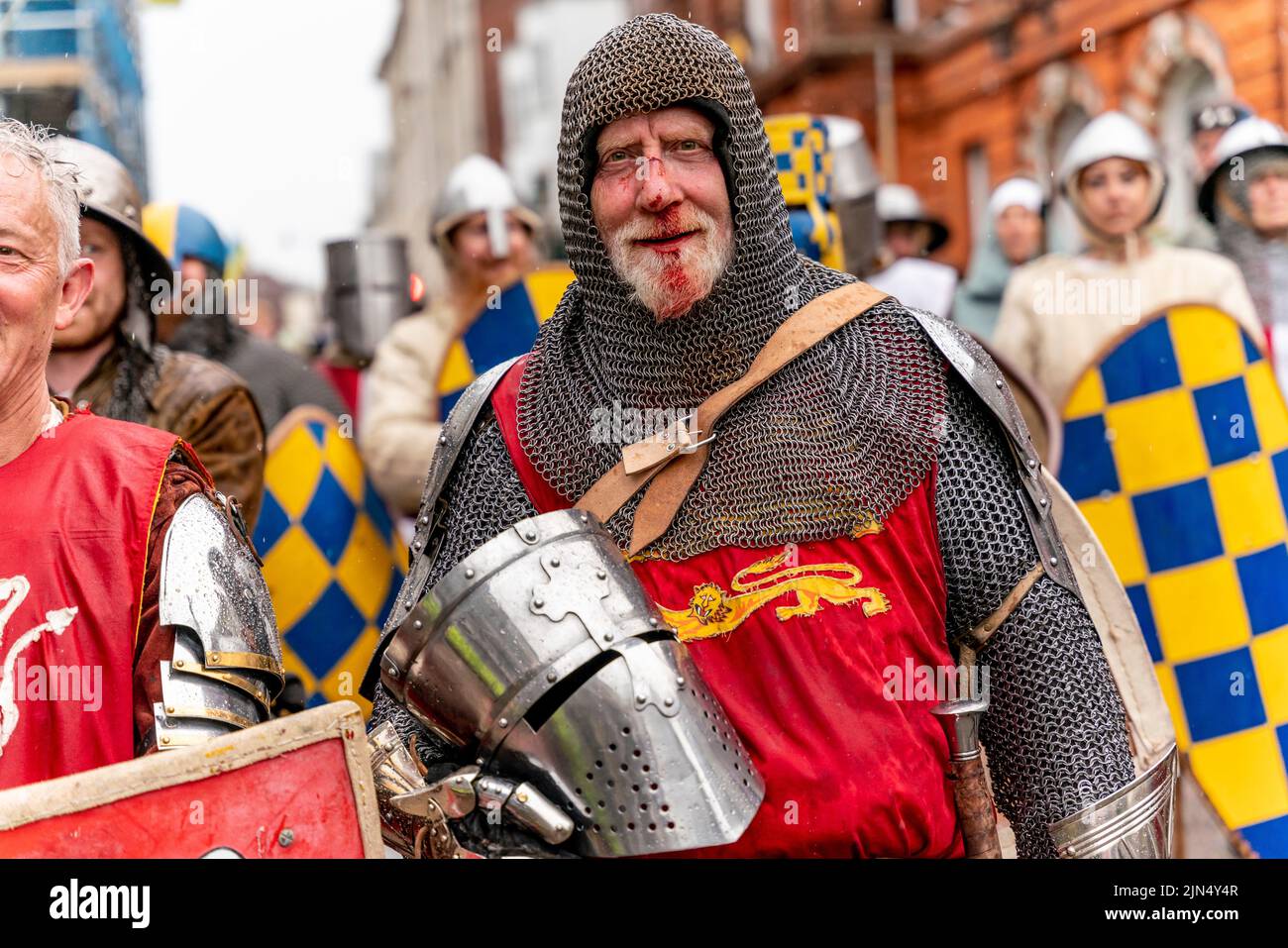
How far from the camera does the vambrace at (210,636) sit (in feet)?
8.34

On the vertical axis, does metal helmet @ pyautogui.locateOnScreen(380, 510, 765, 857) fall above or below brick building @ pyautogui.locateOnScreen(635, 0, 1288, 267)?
below

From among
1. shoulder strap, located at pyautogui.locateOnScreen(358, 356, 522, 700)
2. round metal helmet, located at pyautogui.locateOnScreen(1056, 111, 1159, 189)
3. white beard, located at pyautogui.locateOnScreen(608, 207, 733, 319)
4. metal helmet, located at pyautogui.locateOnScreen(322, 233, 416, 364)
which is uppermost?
round metal helmet, located at pyautogui.locateOnScreen(1056, 111, 1159, 189)

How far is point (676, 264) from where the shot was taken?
293 centimetres

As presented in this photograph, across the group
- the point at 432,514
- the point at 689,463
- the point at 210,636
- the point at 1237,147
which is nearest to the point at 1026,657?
the point at 689,463

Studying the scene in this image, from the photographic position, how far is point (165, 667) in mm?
2564

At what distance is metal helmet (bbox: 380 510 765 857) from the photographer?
2.46 m

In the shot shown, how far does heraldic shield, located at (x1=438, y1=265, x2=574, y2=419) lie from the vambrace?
225cm

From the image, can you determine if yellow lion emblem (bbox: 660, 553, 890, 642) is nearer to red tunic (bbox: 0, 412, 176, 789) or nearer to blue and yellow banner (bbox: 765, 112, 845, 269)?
red tunic (bbox: 0, 412, 176, 789)

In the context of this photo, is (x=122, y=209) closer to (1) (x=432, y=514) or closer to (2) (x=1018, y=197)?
(1) (x=432, y=514)

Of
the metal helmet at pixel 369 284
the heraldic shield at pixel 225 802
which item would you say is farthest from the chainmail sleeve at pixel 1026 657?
the metal helmet at pixel 369 284

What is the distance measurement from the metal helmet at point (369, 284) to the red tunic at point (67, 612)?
420 centimetres

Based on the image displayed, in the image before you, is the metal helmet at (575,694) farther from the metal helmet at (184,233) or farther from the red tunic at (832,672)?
the metal helmet at (184,233)

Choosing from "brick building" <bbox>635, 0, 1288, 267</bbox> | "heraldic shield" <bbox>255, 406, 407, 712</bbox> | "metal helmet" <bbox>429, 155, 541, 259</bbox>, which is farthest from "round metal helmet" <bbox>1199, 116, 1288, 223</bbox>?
"heraldic shield" <bbox>255, 406, 407, 712</bbox>

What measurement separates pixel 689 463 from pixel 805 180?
85.5 inches
